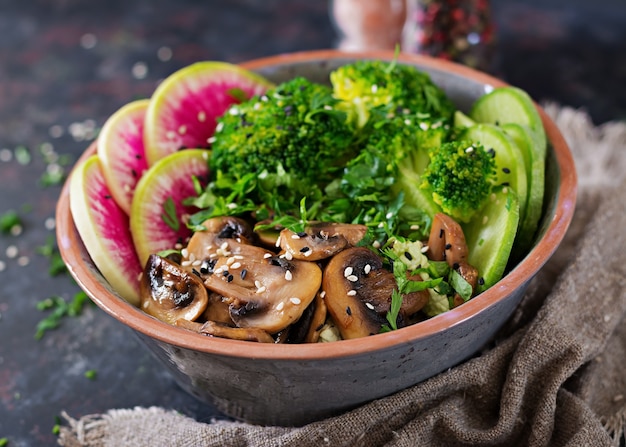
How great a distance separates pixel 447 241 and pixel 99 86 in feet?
10.1

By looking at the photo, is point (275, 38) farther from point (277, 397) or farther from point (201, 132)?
point (277, 397)

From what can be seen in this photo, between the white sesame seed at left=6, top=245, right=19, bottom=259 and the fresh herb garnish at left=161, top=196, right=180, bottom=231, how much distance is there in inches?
44.1

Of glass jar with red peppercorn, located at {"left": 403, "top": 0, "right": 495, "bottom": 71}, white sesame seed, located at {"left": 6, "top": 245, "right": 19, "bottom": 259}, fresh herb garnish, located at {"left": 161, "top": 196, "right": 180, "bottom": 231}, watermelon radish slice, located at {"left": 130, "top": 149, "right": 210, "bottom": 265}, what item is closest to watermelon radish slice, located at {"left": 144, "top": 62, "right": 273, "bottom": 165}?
watermelon radish slice, located at {"left": 130, "top": 149, "right": 210, "bottom": 265}

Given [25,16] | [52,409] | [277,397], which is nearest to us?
[277,397]

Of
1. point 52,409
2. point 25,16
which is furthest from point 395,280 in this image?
point 25,16

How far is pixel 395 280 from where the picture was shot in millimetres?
2412

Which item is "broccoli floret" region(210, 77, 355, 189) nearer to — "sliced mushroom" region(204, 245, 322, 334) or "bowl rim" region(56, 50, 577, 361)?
"sliced mushroom" region(204, 245, 322, 334)

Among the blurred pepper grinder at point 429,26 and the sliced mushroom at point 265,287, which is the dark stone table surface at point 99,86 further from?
the sliced mushroom at point 265,287

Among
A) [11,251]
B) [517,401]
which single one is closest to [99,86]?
[11,251]

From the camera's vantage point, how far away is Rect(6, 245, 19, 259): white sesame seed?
3529 mm

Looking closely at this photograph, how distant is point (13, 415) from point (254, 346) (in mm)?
1237

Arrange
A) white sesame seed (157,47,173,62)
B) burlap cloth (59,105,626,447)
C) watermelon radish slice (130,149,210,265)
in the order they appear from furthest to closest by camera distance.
Result: white sesame seed (157,47,173,62) < watermelon radish slice (130,149,210,265) < burlap cloth (59,105,626,447)

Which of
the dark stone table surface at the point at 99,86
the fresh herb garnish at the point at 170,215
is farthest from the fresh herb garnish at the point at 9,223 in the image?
the fresh herb garnish at the point at 170,215

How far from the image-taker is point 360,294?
7.75 ft
